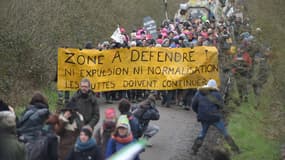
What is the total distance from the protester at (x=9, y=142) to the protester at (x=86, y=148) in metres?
1.12

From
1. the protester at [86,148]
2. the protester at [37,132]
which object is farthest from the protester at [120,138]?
the protester at [37,132]

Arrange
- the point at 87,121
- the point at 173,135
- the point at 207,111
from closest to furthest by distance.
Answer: the point at 87,121
the point at 207,111
the point at 173,135

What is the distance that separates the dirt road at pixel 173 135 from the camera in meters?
14.1

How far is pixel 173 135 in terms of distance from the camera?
1598 cm

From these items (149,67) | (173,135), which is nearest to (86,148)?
(173,135)

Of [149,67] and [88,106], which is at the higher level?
[149,67]

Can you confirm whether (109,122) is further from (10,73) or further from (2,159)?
(10,73)

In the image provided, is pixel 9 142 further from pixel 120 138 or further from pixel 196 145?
pixel 196 145

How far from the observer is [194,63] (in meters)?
18.8

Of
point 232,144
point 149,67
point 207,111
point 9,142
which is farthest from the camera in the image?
point 149,67

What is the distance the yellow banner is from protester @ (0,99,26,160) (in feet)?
30.3

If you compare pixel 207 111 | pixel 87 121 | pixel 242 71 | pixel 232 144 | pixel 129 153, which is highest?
pixel 242 71

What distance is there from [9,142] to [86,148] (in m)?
1.82

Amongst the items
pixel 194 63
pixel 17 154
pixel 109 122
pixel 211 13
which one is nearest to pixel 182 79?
pixel 194 63
